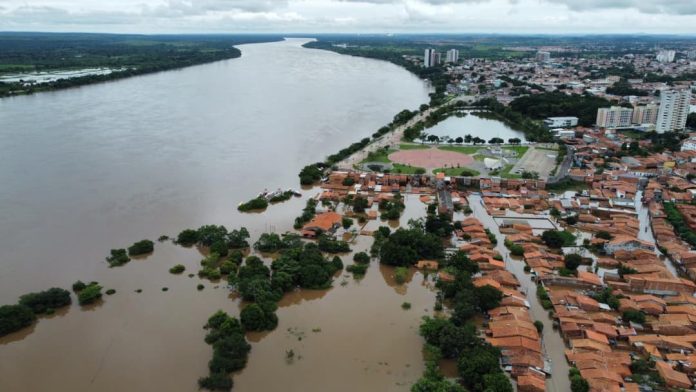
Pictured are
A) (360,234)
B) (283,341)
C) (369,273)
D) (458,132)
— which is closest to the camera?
(283,341)

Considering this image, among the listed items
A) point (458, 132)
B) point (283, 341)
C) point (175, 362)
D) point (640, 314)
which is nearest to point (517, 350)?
point (640, 314)

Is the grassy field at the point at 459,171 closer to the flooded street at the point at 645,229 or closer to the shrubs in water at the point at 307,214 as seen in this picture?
the flooded street at the point at 645,229

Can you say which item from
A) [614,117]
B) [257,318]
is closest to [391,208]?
[257,318]

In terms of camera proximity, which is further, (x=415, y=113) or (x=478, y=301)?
(x=415, y=113)

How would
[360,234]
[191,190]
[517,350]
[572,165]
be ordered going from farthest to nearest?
[572,165] → [191,190] → [360,234] → [517,350]

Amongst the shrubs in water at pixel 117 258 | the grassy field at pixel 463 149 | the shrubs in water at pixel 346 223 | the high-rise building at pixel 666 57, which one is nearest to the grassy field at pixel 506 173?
the grassy field at pixel 463 149

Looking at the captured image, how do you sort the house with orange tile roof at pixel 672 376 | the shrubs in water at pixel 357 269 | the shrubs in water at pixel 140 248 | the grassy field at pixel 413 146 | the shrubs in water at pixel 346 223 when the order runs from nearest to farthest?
the house with orange tile roof at pixel 672 376
the shrubs in water at pixel 357 269
the shrubs in water at pixel 140 248
the shrubs in water at pixel 346 223
the grassy field at pixel 413 146

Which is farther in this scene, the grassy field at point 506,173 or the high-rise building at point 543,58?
the high-rise building at point 543,58

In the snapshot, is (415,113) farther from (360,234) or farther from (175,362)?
(175,362)
